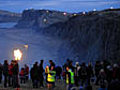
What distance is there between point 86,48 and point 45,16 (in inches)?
2403

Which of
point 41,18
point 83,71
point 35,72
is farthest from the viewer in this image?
point 41,18

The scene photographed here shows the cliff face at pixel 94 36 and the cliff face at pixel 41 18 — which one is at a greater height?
the cliff face at pixel 41 18

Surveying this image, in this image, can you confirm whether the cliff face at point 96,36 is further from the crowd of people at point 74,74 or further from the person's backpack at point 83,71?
the person's backpack at point 83,71

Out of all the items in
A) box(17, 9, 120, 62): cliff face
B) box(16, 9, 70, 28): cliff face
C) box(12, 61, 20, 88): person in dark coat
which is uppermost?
box(16, 9, 70, 28): cliff face

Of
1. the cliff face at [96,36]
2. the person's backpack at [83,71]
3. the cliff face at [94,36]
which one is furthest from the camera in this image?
the cliff face at [94,36]

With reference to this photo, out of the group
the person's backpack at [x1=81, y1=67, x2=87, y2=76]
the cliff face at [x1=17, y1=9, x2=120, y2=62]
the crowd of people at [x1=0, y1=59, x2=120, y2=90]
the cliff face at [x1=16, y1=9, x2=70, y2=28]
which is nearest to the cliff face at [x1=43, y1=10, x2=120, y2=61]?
the cliff face at [x1=17, y1=9, x2=120, y2=62]

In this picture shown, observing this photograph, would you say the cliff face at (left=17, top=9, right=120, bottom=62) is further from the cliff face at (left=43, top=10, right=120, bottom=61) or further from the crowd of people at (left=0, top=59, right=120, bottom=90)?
the crowd of people at (left=0, top=59, right=120, bottom=90)

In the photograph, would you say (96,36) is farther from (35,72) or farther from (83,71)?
(83,71)

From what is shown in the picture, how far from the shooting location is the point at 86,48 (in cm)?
4509

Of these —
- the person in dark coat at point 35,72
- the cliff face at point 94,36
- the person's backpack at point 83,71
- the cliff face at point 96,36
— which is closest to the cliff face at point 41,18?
the cliff face at point 94,36

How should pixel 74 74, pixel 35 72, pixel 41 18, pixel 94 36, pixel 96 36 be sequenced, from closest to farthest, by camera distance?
1. pixel 74 74
2. pixel 35 72
3. pixel 96 36
4. pixel 94 36
5. pixel 41 18

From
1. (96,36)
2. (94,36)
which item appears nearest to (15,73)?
(96,36)

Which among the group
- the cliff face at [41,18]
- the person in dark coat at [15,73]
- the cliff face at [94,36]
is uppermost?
the cliff face at [41,18]

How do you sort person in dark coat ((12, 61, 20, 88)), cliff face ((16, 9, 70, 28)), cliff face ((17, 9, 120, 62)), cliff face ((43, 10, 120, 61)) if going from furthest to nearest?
cliff face ((16, 9, 70, 28)) → cliff face ((17, 9, 120, 62)) → cliff face ((43, 10, 120, 61)) → person in dark coat ((12, 61, 20, 88))
